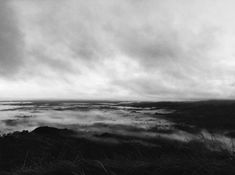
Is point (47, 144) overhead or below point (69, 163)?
below

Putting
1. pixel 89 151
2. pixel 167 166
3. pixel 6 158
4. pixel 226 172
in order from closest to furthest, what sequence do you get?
pixel 226 172, pixel 167 166, pixel 6 158, pixel 89 151

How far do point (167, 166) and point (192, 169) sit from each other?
0.51 meters

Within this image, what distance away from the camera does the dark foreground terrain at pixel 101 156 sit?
5289mm

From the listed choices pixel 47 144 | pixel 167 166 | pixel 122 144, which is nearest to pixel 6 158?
pixel 47 144

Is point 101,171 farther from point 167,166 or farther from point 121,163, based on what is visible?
point 167,166

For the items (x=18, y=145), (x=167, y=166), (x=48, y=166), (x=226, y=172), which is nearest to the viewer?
(x=226, y=172)

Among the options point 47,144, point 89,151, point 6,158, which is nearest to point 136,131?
point 89,151

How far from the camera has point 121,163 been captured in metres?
5.83

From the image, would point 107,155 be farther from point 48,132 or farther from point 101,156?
point 48,132

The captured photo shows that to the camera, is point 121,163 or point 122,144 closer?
point 121,163

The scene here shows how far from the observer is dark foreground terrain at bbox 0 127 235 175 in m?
5.29

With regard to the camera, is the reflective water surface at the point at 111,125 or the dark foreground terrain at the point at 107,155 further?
the reflective water surface at the point at 111,125

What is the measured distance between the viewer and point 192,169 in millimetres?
5098

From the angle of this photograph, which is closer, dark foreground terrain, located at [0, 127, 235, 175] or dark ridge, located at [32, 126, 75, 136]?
dark foreground terrain, located at [0, 127, 235, 175]
